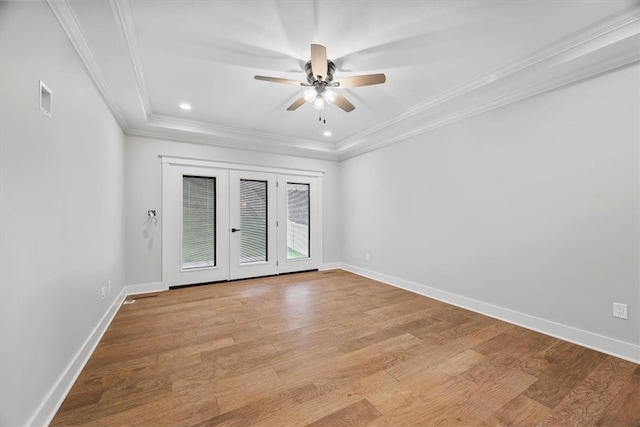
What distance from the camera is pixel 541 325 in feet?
8.67

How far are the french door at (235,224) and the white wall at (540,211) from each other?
2218mm

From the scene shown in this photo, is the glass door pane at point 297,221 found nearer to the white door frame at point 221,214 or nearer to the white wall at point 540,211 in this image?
the white door frame at point 221,214

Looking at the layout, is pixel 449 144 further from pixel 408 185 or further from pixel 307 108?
pixel 307 108

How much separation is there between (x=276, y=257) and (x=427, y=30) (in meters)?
4.26

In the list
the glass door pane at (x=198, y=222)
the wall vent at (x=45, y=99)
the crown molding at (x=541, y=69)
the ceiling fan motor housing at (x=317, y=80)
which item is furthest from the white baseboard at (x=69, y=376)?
the crown molding at (x=541, y=69)

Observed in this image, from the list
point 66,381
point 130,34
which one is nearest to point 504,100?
point 130,34

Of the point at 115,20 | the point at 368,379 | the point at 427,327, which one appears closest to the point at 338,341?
the point at 368,379

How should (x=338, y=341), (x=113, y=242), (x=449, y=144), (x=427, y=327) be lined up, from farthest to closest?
(x=449, y=144)
(x=113, y=242)
(x=427, y=327)
(x=338, y=341)

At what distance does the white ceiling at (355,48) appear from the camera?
1875 mm

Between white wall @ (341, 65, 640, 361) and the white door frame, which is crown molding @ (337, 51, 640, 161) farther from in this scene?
the white door frame

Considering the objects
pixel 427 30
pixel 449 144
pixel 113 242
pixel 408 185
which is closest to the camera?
pixel 427 30

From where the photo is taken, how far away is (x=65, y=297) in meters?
1.77

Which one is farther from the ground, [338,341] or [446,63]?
[446,63]

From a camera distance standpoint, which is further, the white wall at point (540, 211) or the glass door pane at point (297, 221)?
the glass door pane at point (297, 221)
